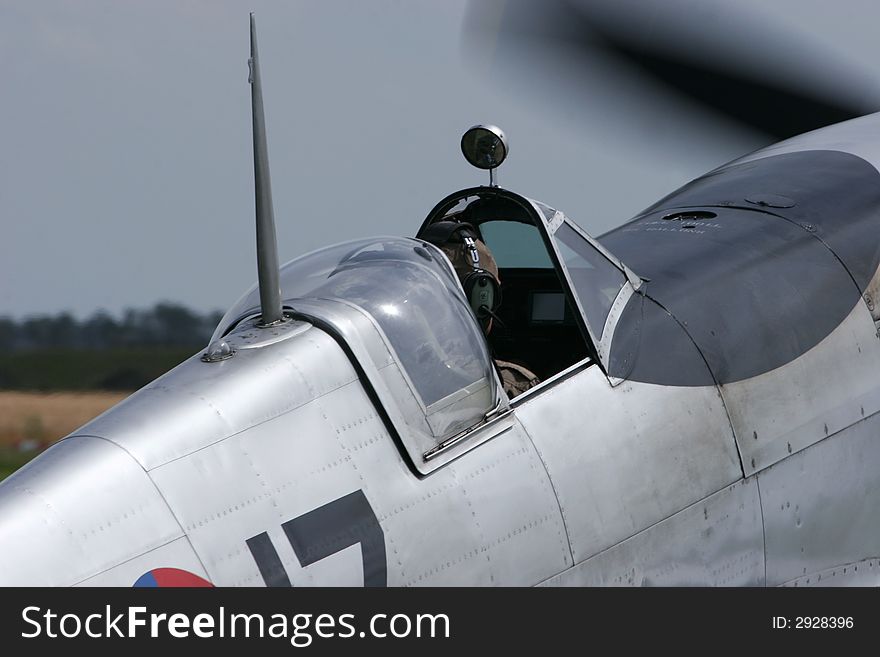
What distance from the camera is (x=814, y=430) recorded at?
5.45 meters

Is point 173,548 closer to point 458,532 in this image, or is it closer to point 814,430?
point 458,532

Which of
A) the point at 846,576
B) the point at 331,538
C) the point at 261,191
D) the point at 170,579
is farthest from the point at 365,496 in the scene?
the point at 846,576

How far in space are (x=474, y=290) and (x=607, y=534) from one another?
1244mm

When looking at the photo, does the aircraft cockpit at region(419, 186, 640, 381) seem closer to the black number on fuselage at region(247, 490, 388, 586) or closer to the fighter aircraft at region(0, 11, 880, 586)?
the fighter aircraft at region(0, 11, 880, 586)

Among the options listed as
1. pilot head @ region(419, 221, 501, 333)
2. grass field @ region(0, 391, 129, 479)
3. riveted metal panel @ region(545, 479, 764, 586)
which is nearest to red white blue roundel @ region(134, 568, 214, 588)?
riveted metal panel @ region(545, 479, 764, 586)

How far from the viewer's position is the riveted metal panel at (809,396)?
5.19 meters

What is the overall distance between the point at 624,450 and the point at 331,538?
1.41m

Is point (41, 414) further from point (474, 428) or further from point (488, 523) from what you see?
point (488, 523)

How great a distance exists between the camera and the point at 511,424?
443cm

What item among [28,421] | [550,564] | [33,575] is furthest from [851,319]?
[28,421]

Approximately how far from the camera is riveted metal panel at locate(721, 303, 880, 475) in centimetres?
519

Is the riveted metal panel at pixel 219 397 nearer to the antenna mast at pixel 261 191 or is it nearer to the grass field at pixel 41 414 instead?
the antenna mast at pixel 261 191

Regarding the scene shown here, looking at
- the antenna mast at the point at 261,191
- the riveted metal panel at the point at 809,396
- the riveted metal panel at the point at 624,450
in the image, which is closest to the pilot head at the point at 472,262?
the riveted metal panel at the point at 624,450

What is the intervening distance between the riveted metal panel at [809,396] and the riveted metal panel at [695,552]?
0.72ft
